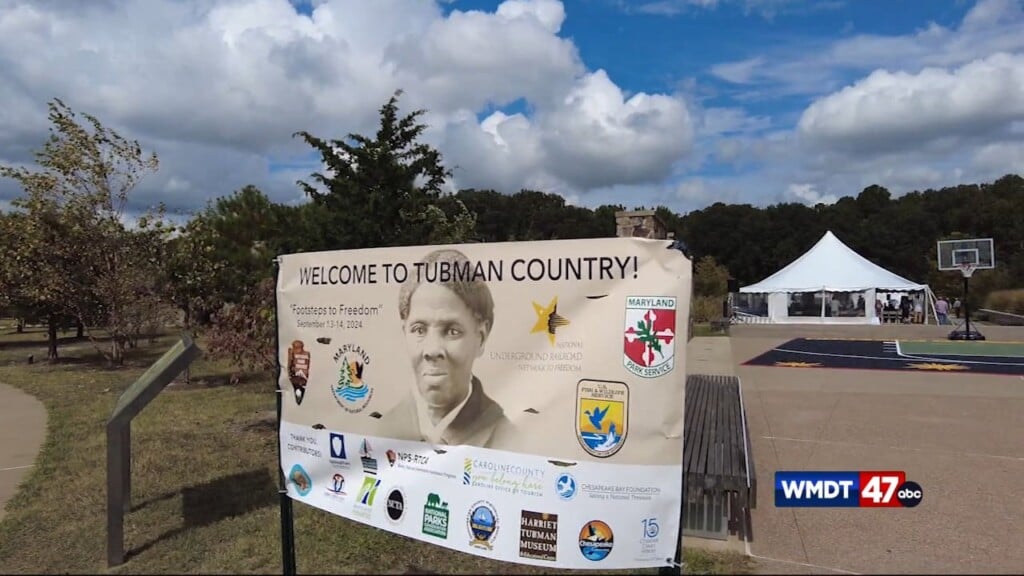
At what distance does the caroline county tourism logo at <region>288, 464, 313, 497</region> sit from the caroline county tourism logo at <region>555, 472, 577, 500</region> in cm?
163

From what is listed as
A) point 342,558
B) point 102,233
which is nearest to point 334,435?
point 342,558

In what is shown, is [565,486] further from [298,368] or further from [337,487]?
[298,368]

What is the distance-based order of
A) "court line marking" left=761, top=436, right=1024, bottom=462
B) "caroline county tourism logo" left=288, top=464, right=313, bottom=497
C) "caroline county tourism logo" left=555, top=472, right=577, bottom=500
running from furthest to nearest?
"court line marking" left=761, top=436, right=1024, bottom=462 → "caroline county tourism logo" left=288, top=464, right=313, bottom=497 → "caroline county tourism logo" left=555, top=472, right=577, bottom=500

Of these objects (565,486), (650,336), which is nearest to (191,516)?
(565,486)

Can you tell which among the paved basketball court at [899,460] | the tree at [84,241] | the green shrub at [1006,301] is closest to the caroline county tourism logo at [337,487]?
the paved basketball court at [899,460]

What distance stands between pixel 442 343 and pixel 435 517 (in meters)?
0.84

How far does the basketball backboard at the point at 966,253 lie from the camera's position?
87.0ft

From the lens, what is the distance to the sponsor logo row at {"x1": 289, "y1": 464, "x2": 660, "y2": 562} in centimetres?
290

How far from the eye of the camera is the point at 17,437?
27.7ft

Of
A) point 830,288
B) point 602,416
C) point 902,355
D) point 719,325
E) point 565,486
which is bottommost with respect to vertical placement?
point 902,355

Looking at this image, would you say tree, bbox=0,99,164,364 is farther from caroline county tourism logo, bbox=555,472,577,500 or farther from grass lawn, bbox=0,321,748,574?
caroline county tourism logo, bbox=555,472,577,500

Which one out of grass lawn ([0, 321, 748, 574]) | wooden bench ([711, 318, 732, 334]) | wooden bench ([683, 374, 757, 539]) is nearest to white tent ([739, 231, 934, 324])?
wooden bench ([711, 318, 732, 334])

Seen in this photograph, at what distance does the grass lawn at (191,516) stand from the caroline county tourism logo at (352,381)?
101 cm

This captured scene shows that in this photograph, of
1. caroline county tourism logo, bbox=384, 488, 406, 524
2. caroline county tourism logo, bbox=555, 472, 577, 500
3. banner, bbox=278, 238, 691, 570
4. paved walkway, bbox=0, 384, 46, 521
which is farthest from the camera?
paved walkway, bbox=0, 384, 46, 521
